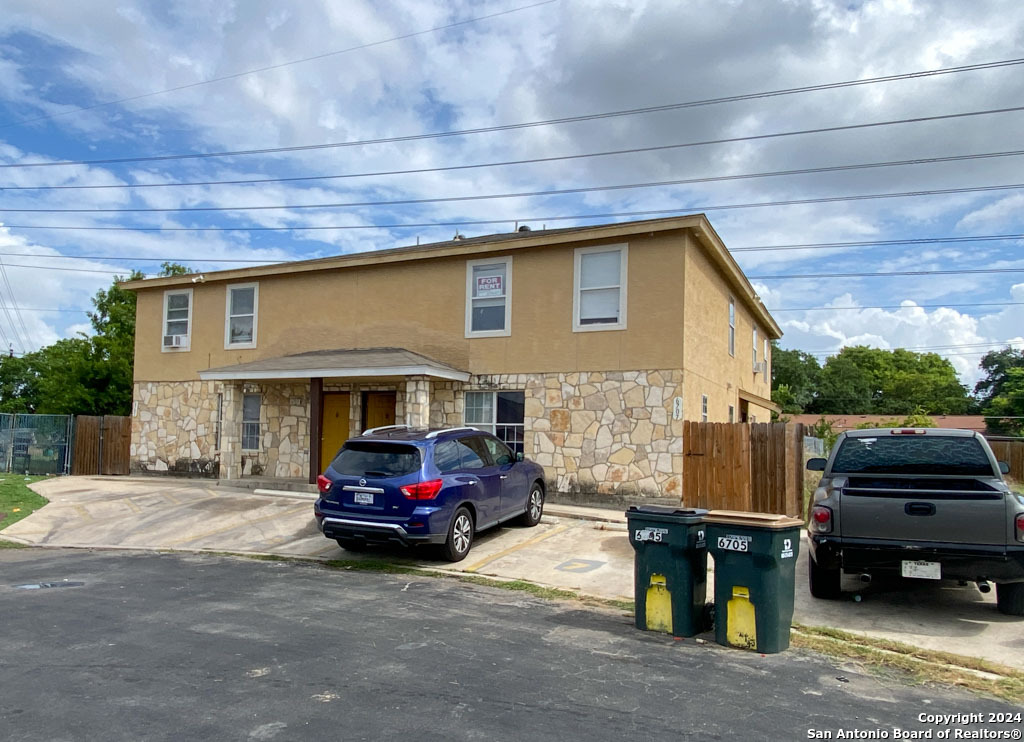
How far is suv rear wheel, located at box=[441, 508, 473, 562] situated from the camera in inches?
385

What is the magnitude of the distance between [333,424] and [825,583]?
38.8 ft

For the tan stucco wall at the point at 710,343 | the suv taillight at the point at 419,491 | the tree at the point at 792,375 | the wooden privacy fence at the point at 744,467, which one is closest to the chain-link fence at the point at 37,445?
the suv taillight at the point at 419,491

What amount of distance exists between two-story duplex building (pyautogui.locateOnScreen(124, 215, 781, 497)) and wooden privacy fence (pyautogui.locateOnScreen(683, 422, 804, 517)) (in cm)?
40

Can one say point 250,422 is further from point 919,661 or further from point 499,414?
point 919,661

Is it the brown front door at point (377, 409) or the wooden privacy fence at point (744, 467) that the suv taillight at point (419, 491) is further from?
the brown front door at point (377, 409)

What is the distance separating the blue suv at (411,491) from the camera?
9.37 meters

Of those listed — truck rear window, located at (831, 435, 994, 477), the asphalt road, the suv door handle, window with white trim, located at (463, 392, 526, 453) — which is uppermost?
window with white trim, located at (463, 392, 526, 453)

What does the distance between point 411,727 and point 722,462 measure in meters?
10.0

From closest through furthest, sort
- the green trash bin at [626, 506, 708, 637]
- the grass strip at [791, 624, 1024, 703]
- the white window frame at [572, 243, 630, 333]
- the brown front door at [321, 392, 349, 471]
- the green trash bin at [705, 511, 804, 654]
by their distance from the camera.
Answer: the grass strip at [791, 624, 1024, 703] < the green trash bin at [705, 511, 804, 654] < the green trash bin at [626, 506, 708, 637] < the white window frame at [572, 243, 630, 333] < the brown front door at [321, 392, 349, 471]

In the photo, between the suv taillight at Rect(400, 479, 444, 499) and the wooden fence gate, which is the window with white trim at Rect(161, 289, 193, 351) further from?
the suv taillight at Rect(400, 479, 444, 499)

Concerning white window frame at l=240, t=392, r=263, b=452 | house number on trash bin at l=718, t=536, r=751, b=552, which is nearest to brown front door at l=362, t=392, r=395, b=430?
white window frame at l=240, t=392, r=263, b=452

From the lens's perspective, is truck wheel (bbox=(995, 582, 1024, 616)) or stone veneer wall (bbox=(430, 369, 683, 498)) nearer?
truck wheel (bbox=(995, 582, 1024, 616))

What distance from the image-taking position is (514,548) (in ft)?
35.4

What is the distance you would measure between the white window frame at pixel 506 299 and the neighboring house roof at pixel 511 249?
0.24m
